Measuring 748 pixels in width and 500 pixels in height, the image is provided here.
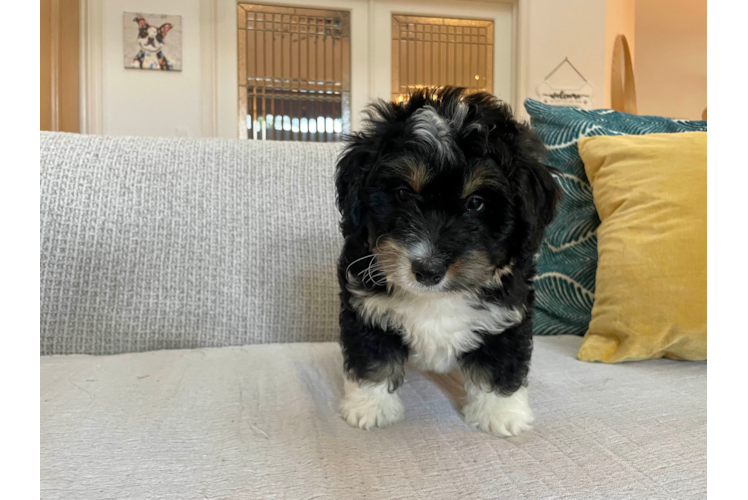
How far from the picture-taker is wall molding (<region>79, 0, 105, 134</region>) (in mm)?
4129

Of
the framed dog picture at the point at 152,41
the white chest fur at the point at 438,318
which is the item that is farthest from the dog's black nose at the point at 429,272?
the framed dog picture at the point at 152,41

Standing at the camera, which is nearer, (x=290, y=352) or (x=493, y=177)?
(x=493, y=177)

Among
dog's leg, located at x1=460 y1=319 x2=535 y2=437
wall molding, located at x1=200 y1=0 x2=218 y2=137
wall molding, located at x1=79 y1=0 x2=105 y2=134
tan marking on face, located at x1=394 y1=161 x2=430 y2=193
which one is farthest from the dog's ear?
wall molding, located at x1=79 y1=0 x2=105 y2=134

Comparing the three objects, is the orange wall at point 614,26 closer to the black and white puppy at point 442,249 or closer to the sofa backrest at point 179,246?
the sofa backrest at point 179,246

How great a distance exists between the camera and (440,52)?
4.82 metres

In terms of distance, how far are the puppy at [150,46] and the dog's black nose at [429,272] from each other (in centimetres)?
415

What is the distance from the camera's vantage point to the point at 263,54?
14.9 ft

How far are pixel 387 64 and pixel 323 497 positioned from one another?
14.6ft

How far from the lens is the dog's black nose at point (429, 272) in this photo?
1.09 metres

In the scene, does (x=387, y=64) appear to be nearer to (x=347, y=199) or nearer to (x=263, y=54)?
(x=263, y=54)

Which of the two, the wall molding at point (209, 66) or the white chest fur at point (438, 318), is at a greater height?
the wall molding at point (209, 66)

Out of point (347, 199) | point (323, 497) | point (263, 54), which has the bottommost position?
point (323, 497)
